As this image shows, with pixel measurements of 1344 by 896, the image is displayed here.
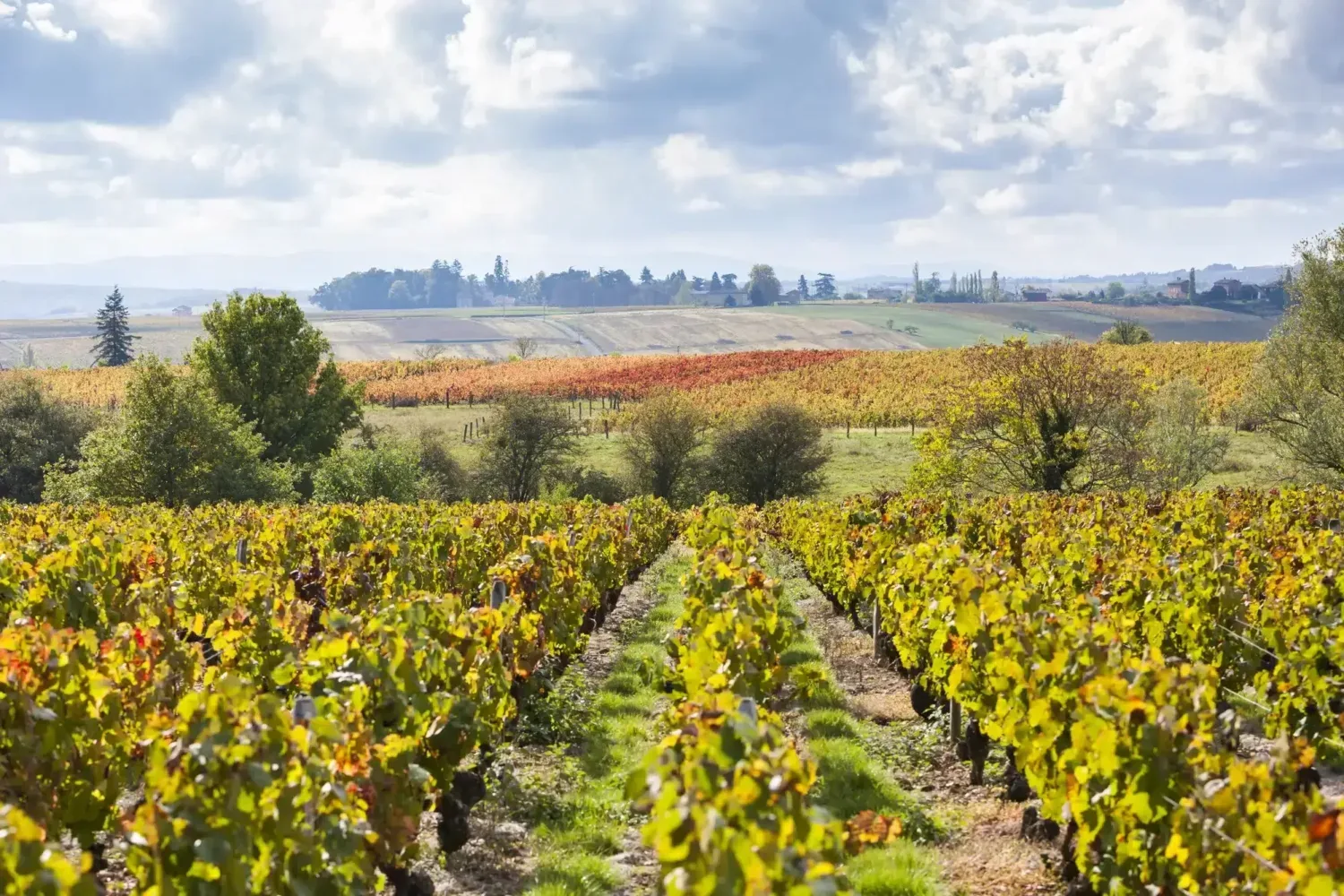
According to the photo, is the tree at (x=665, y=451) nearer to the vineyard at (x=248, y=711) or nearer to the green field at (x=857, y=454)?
the green field at (x=857, y=454)

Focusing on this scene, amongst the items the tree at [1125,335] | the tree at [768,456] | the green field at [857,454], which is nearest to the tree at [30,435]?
the green field at [857,454]

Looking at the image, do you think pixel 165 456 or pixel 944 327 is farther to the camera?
pixel 944 327

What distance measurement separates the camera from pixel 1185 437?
44.0m

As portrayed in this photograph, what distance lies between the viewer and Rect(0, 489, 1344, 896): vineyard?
4.37 metres

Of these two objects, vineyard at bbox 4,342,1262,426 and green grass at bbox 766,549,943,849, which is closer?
green grass at bbox 766,549,943,849

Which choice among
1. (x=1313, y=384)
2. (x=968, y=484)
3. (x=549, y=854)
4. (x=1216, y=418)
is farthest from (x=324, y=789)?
(x=1216, y=418)

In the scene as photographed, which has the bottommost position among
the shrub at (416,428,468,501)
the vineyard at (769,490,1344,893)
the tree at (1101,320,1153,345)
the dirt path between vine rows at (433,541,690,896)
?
the shrub at (416,428,468,501)

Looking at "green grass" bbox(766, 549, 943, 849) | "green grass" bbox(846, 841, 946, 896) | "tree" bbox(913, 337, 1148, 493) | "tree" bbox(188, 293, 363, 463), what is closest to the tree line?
"tree" bbox(188, 293, 363, 463)

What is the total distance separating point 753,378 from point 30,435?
129ft

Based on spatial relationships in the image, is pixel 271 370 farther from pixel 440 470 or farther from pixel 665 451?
pixel 665 451

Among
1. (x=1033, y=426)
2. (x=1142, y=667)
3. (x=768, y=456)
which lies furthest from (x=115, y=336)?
(x=1142, y=667)

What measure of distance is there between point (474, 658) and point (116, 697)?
8.47 feet

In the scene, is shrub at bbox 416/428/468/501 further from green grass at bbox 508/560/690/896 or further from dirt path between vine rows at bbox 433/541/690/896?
dirt path between vine rows at bbox 433/541/690/896

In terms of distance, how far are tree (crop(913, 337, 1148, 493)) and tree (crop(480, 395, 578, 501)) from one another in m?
20.3
